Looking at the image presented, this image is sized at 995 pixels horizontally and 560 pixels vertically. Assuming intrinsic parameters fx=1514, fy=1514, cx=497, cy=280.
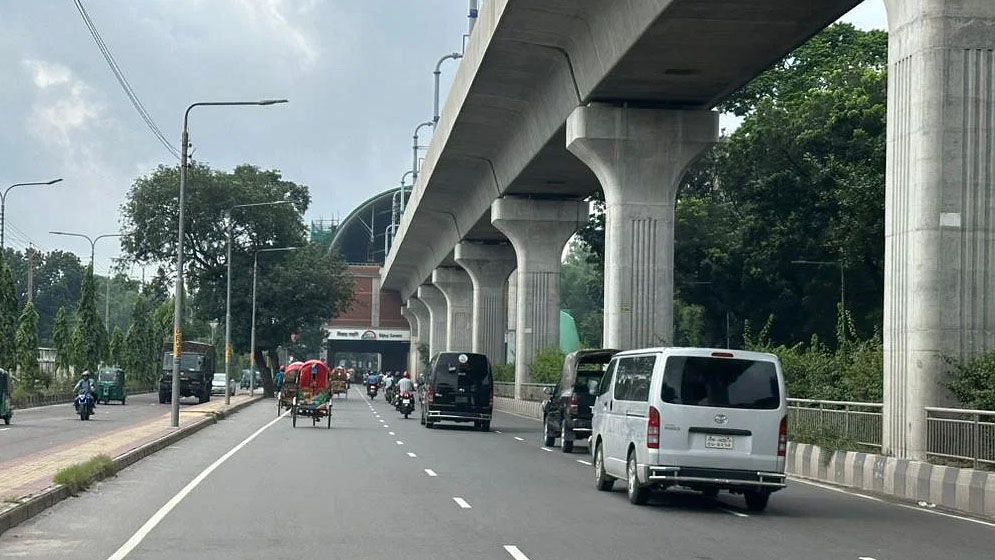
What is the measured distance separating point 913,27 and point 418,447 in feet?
51.5

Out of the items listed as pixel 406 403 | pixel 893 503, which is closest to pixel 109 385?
pixel 406 403

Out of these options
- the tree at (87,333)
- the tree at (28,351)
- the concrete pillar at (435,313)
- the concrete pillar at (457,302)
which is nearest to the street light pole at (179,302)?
the tree at (28,351)

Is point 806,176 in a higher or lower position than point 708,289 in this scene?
higher

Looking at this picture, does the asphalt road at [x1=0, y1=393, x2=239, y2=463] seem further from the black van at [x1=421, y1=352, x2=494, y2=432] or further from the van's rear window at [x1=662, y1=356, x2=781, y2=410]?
the van's rear window at [x1=662, y1=356, x2=781, y2=410]

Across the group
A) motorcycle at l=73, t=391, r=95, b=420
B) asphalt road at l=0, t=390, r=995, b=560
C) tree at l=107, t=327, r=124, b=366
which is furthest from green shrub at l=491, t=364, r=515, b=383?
asphalt road at l=0, t=390, r=995, b=560

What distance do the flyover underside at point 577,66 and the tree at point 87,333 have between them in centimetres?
3338

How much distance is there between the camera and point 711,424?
62.1 feet

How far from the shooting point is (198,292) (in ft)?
312

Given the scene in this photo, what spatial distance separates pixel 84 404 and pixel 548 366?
709 inches

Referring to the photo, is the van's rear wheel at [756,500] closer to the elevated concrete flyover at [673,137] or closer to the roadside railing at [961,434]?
the roadside railing at [961,434]

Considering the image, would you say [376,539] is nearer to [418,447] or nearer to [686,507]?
[686,507]

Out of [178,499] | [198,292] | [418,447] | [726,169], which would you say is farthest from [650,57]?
[198,292]

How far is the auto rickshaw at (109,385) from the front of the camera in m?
67.9

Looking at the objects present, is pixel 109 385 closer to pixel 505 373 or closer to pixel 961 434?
pixel 505 373
